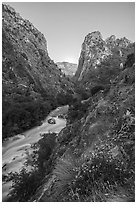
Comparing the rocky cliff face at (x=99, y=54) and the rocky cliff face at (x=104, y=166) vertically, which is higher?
the rocky cliff face at (x=99, y=54)

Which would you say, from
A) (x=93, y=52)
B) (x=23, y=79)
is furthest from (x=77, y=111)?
(x=93, y=52)

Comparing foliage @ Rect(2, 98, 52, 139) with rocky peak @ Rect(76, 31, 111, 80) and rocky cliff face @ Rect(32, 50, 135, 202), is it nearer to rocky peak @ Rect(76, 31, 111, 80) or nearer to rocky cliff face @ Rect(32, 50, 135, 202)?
rocky cliff face @ Rect(32, 50, 135, 202)

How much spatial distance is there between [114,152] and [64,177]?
1315mm

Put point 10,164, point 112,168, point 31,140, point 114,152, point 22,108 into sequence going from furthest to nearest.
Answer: point 22,108, point 31,140, point 10,164, point 114,152, point 112,168

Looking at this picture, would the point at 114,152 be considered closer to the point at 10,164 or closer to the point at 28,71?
the point at 10,164

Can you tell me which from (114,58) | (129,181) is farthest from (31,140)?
(114,58)

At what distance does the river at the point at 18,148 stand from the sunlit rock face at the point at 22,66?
A: 959cm

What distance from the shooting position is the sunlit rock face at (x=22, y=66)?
3769cm

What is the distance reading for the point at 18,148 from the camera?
17797 millimetres

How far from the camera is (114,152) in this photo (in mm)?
5027

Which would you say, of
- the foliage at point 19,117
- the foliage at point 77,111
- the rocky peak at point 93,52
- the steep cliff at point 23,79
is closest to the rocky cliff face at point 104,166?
the foliage at point 77,111

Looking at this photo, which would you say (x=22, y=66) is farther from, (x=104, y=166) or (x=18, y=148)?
(x=104, y=166)

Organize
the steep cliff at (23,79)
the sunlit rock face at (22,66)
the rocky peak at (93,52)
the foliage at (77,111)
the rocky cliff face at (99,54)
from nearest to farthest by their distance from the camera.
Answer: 1. the foliage at (77,111)
2. the steep cliff at (23,79)
3. the sunlit rock face at (22,66)
4. the rocky cliff face at (99,54)
5. the rocky peak at (93,52)

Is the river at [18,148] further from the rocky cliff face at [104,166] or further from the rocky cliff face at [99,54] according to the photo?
the rocky cliff face at [99,54]
